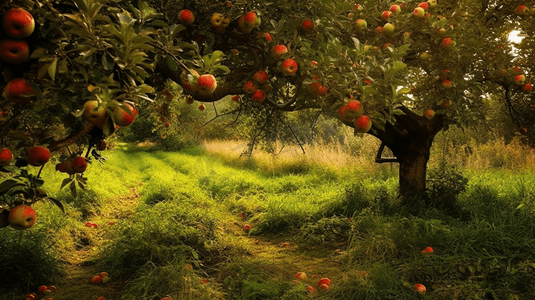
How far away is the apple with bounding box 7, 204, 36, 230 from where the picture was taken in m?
2.03

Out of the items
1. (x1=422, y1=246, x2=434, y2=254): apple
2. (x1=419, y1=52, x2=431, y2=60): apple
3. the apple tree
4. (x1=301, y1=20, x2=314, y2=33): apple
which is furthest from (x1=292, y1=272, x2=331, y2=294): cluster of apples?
(x1=419, y1=52, x2=431, y2=60): apple

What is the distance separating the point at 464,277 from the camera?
361 cm

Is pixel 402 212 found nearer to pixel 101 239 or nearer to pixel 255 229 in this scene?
pixel 255 229

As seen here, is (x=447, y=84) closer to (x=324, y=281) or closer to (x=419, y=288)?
(x=419, y=288)

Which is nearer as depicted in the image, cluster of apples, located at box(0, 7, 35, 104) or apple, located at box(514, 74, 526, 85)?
cluster of apples, located at box(0, 7, 35, 104)

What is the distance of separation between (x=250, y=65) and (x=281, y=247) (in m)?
2.28

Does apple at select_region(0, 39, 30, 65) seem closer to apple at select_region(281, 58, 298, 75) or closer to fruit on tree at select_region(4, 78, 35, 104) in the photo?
fruit on tree at select_region(4, 78, 35, 104)

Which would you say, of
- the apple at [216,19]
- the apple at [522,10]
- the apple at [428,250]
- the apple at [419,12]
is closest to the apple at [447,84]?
the apple at [419,12]

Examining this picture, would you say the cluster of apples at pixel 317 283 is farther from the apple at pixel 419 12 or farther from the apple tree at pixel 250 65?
the apple at pixel 419 12

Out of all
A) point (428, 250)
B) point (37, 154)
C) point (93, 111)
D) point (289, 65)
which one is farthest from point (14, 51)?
point (428, 250)

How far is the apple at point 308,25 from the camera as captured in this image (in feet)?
10.3

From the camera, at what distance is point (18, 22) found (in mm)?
1640

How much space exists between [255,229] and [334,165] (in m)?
4.36

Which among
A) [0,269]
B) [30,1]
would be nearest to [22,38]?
[30,1]
